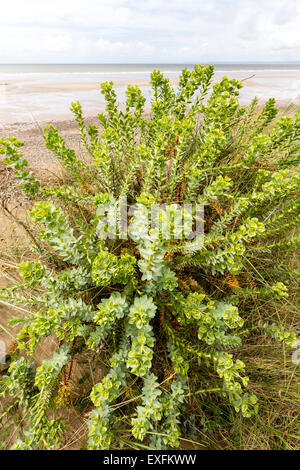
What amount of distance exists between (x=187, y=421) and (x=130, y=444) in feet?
1.36

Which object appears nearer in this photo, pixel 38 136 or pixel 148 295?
pixel 148 295

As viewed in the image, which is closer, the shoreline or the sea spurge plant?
the sea spurge plant

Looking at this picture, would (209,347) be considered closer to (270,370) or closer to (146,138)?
(270,370)

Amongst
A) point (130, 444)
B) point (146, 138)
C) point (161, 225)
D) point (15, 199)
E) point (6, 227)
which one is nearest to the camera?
point (161, 225)

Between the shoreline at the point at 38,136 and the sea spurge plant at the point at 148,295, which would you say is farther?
the shoreline at the point at 38,136

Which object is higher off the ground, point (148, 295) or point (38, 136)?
point (38, 136)

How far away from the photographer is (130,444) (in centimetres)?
158

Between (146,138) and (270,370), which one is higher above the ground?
(146,138)
